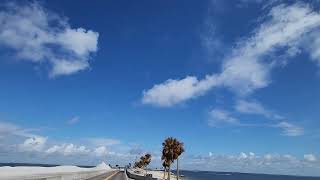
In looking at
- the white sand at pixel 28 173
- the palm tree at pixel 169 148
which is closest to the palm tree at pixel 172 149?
the palm tree at pixel 169 148

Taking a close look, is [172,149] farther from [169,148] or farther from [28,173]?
[28,173]

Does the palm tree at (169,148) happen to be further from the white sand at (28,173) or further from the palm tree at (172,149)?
the white sand at (28,173)

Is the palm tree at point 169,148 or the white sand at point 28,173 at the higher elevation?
the palm tree at point 169,148

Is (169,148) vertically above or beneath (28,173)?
above

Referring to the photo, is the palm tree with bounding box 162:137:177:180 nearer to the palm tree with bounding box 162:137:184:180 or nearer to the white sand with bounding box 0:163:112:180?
the palm tree with bounding box 162:137:184:180

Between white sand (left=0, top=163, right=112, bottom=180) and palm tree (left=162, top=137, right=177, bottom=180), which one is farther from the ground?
palm tree (left=162, top=137, right=177, bottom=180)

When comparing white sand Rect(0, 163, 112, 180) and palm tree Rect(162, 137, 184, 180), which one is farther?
palm tree Rect(162, 137, 184, 180)

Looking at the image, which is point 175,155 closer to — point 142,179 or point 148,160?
point 142,179

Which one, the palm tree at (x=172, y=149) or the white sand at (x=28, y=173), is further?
the palm tree at (x=172, y=149)

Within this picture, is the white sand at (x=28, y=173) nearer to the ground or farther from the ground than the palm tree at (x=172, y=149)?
nearer to the ground

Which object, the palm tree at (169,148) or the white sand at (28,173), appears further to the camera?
the palm tree at (169,148)

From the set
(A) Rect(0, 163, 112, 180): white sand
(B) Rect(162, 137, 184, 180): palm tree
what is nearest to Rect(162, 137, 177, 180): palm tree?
(B) Rect(162, 137, 184, 180): palm tree

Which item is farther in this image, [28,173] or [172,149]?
[172,149]

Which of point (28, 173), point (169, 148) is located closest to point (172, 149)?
point (169, 148)
